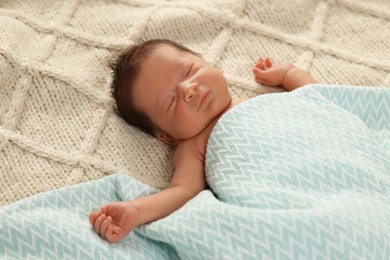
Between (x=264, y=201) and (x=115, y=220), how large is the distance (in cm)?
28

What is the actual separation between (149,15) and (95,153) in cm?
41

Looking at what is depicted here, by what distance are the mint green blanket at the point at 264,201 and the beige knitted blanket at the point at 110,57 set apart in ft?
0.37

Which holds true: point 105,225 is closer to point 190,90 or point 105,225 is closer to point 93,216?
point 93,216

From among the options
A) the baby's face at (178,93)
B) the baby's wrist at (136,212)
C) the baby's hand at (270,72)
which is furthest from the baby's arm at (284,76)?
the baby's wrist at (136,212)

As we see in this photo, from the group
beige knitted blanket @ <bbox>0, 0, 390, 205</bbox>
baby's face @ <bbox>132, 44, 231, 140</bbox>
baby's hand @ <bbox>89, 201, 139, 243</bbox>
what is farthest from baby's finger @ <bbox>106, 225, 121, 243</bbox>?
baby's face @ <bbox>132, 44, 231, 140</bbox>

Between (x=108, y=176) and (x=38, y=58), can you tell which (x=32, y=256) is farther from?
(x=38, y=58)

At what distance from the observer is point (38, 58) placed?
1310 millimetres

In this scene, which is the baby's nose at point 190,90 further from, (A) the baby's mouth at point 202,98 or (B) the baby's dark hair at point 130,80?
(B) the baby's dark hair at point 130,80

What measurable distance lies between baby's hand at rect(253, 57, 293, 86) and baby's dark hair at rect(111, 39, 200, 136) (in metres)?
0.17

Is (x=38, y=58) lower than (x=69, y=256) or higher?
higher

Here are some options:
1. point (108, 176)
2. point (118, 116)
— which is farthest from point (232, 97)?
point (108, 176)

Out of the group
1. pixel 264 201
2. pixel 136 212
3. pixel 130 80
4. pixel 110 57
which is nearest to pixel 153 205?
pixel 136 212

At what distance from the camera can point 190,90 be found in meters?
1.18

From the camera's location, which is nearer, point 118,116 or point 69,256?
point 69,256
